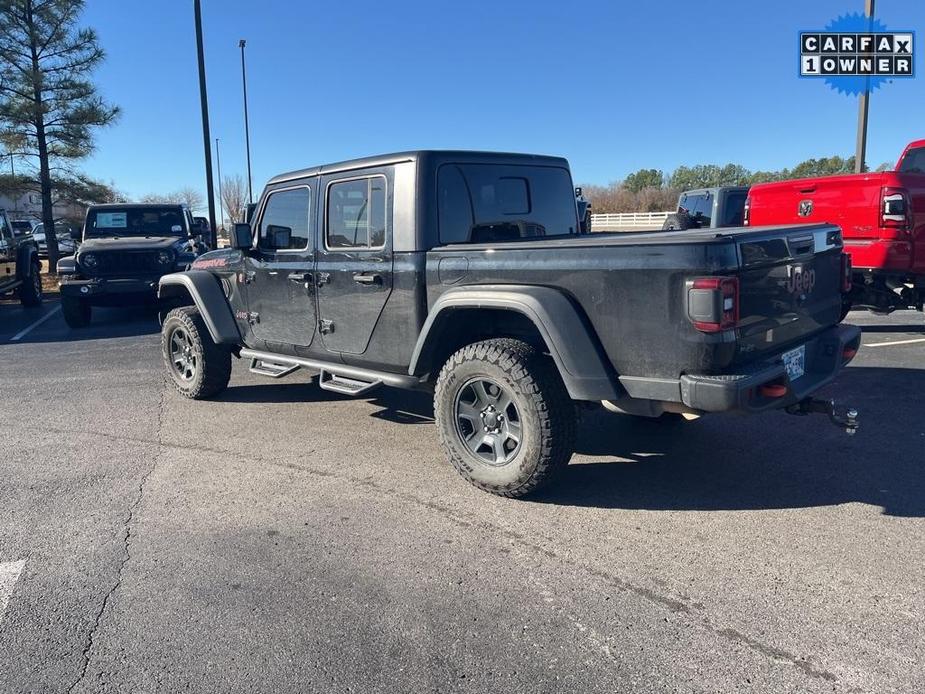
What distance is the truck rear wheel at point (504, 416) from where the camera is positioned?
12.6 feet

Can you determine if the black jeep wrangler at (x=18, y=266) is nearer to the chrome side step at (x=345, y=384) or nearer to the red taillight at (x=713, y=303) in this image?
the chrome side step at (x=345, y=384)

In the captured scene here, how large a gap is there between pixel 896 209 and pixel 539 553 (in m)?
5.89

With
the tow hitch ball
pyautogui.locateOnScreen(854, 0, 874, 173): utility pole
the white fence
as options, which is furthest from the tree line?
the tow hitch ball

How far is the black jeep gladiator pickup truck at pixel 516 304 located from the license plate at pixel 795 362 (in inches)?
0.7

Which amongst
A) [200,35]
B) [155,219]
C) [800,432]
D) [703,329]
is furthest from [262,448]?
[200,35]

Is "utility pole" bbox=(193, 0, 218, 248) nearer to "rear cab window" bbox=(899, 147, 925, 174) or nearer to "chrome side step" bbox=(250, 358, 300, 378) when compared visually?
"chrome side step" bbox=(250, 358, 300, 378)

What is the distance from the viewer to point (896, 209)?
7234 millimetres

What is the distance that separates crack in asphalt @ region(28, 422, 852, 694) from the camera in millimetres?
2572

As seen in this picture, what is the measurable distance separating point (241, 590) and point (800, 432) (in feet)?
12.7

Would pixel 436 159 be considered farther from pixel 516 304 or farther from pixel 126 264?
pixel 126 264

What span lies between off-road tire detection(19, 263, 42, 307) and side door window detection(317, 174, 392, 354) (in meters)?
11.0

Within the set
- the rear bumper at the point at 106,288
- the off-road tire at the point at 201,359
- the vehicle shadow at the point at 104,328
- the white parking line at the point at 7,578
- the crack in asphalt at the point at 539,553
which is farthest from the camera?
the rear bumper at the point at 106,288

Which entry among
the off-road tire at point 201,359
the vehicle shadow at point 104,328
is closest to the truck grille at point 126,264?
the vehicle shadow at point 104,328

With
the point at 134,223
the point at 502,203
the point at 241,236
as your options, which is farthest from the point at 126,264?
the point at 502,203
